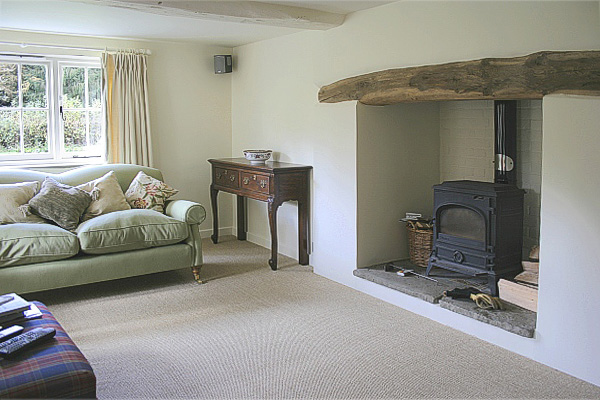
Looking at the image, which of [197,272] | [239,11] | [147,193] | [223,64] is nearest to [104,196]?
[147,193]

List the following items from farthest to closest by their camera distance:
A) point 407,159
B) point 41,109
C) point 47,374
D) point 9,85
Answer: point 41,109
point 9,85
point 407,159
point 47,374

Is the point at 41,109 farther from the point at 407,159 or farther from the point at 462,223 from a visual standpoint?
the point at 462,223

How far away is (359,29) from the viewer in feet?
14.4

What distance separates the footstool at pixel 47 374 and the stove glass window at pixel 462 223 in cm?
250

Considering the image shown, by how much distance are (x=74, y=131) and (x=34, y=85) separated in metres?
0.54

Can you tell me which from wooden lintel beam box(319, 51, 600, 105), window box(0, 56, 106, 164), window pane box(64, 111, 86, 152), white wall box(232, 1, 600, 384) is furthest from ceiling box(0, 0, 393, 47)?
window pane box(64, 111, 86, 152)

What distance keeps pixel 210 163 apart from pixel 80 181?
5.15 ft

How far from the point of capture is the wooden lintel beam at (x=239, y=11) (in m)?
3.73

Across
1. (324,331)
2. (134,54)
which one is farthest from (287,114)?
(324,331)

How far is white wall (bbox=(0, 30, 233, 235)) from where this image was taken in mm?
6016

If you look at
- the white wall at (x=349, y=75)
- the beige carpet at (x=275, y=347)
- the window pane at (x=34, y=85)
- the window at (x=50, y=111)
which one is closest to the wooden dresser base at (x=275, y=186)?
the white wall at (x=349, y=75)

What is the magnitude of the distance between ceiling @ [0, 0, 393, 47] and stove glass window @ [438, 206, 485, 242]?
151 centimetres

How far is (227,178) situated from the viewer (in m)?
5.71

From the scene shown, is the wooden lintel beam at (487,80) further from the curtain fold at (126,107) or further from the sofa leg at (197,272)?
the curtain fold at (126,107)
